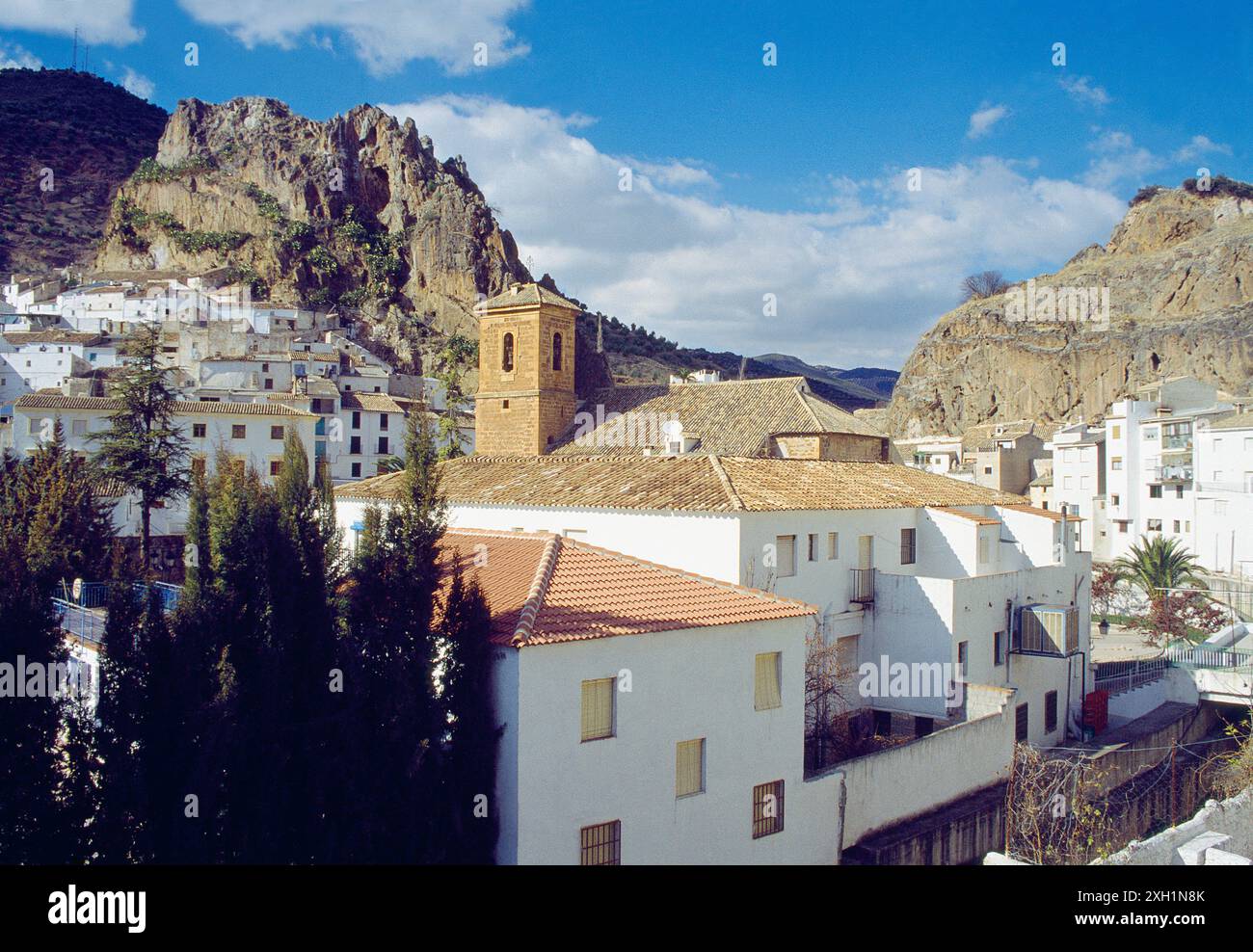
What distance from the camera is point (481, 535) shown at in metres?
17.5

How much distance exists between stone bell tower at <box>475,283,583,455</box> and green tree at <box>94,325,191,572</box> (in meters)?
10.4

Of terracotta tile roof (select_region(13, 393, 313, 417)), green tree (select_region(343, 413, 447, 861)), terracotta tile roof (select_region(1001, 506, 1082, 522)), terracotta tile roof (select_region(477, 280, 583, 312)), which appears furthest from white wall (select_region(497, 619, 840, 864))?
terracotta tile roof (select_region(13, 393, 313, 417))

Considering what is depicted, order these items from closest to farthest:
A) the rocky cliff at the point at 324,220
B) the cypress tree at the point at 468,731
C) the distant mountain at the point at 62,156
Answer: the cypress tree at the point at 468,731
the rocky cliff at the point at 324,220
the distant mountain at the point at 62,156

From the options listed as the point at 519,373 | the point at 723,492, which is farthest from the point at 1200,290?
the point at 723,492

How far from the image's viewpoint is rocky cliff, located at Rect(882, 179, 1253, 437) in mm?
74750

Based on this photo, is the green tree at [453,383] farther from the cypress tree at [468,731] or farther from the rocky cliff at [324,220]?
the cypress tree at [468,731]

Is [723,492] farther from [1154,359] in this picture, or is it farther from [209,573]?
[1154,359]

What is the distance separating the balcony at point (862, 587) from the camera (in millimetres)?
20703

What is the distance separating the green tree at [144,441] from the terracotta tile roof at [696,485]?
5.30m

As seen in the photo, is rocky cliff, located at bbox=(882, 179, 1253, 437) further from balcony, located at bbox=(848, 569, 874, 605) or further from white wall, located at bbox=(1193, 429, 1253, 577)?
balcony, located at bbox=(848, 569, 874, 605)

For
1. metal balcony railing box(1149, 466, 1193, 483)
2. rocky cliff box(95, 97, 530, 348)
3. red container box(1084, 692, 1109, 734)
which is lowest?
red container box(1084, 692, 1109, 734)

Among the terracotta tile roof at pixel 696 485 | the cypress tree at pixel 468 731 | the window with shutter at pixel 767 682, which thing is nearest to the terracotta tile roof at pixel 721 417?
the terracotta tile roof at pixel 696 485

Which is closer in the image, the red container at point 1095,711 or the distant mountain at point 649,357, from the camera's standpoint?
the red container at point 1095,711

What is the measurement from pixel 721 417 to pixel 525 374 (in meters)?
8.48
